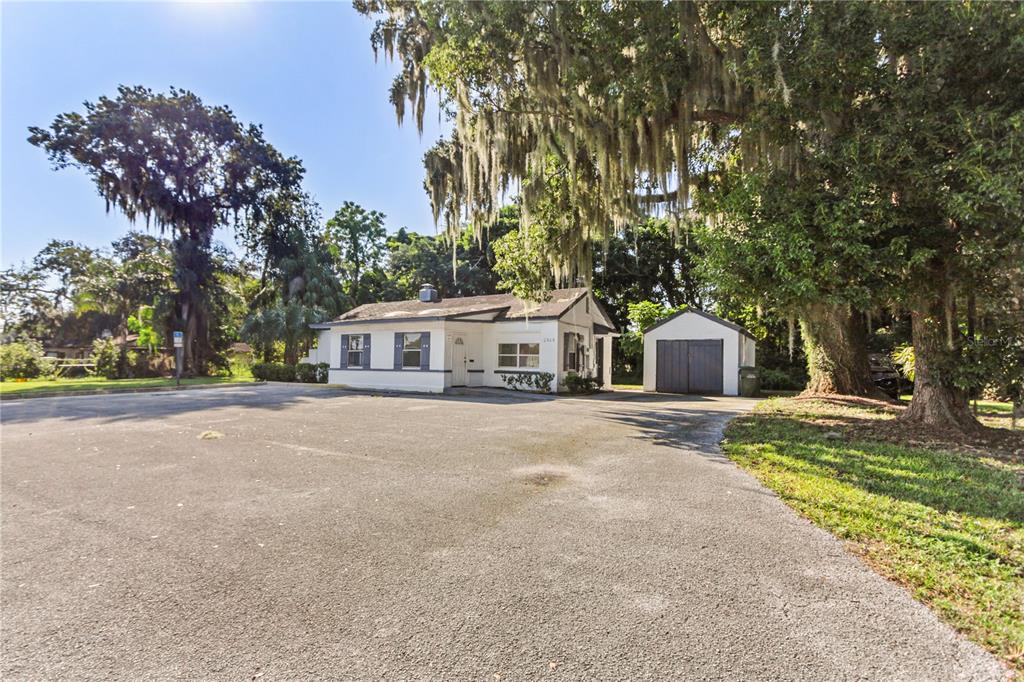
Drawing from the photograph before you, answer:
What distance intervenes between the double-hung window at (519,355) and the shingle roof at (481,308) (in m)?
1.11

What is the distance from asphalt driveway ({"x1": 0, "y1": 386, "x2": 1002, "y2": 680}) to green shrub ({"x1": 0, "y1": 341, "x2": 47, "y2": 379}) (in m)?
25.5

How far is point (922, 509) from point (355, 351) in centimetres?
1877

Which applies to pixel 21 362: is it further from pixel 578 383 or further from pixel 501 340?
pixel 578 383

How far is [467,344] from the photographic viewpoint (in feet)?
62.1

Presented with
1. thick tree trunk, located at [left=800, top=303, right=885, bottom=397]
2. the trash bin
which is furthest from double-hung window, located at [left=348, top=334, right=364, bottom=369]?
thick tree trunk, located at [left=800, top=303, right=885, bottom=397]

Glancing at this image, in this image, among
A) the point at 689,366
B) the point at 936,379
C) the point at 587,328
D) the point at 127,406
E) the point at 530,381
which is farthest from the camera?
the point at 587,328

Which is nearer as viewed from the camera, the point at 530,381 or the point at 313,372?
the point at 530,381

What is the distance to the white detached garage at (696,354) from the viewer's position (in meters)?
17.4

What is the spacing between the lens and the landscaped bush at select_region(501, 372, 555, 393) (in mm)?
17234

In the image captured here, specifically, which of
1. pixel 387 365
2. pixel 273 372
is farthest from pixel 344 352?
pixel 273 372

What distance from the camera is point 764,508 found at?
13.9 feet

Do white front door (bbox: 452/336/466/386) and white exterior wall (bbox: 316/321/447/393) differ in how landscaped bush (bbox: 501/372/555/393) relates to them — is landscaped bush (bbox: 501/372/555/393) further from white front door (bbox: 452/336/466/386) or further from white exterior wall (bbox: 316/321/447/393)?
white exterior wall (bbox: 316/321/447/393)

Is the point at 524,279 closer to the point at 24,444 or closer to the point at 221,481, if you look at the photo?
the point at 221,481

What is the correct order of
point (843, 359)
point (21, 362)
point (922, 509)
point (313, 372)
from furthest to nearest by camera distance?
point (21, 362)
point (313, 372)
point (843, 359)
point (922, 509)
